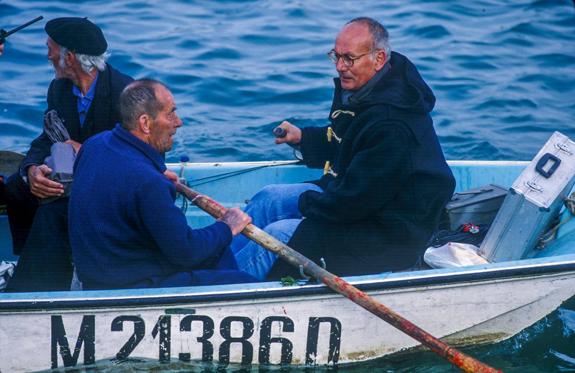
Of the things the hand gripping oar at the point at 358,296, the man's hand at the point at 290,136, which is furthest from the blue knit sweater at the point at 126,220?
the man's hand at the point at 290,136

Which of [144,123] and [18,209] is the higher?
[144,123]

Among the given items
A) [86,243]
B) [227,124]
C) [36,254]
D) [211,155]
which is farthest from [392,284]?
[227,124]

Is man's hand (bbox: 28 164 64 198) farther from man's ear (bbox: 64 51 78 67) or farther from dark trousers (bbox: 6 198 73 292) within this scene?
man's ear (bbox: 64 51 78 67)

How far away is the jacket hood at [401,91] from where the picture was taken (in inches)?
203

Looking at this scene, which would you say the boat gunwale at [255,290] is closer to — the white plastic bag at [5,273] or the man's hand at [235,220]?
the man's hand at [235,220]

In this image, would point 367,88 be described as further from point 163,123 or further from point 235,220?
point 163,123

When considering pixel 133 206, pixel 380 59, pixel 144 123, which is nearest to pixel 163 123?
pixel 144 123

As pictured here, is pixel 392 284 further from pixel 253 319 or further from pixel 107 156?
pixel 107 156

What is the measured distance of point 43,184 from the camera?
5.59 meters

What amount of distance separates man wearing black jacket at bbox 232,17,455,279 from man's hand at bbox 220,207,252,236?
1.67 feet

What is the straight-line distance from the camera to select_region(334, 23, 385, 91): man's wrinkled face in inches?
209

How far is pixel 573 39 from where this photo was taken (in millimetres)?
13086

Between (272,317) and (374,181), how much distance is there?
96 centimetres

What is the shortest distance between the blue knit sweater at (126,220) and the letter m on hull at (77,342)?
252mm
